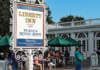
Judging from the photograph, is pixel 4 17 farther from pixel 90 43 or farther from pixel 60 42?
pixel 60 42

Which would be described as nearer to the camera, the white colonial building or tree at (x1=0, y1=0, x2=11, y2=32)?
the white colonial building

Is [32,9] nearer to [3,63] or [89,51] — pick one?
[3,63]

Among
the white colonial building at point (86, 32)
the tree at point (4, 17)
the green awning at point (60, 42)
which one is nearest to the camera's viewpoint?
the green awning at point (60, 42)

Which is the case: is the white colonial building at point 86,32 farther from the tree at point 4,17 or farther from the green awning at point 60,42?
the green awning at point 60,42

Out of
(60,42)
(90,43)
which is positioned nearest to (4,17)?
(90,43)

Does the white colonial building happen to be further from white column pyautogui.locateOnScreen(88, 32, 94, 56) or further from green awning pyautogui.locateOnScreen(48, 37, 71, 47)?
green awning pyautogui.locateOnScreen(48, 37, 71, 47)

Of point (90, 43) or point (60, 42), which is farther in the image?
point (90, 43)

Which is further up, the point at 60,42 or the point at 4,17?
the point at 4,17

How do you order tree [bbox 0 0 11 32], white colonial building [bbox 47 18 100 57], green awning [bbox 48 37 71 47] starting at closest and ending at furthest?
green awning [bbox 48 37 71 47] → white colonial building [bbox 47 18 100 57] → tree [bbox 0 0 11 32]

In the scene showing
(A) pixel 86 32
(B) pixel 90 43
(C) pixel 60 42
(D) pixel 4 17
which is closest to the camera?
(C) pixel 60 42

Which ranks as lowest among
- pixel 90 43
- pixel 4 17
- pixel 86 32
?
pixel 90 43

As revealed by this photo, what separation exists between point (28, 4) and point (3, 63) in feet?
8.76

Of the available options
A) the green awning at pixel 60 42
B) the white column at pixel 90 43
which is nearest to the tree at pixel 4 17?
the white column at pixel 90 43

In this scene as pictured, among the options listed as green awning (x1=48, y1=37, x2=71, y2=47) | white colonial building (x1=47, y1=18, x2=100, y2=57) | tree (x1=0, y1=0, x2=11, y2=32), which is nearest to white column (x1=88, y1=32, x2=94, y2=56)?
white colonial building (x1=47, y1=18, x2=100, y2=57)
